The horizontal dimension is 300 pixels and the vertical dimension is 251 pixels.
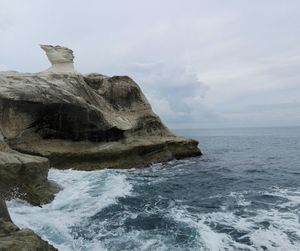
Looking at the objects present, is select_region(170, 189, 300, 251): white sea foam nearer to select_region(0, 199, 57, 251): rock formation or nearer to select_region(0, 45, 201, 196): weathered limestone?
select_region(0, 199, 57, 251): rock formation

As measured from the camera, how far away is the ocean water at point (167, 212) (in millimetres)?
12531

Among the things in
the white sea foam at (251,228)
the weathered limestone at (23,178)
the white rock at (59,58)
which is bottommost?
the white sea foam at (251,228)

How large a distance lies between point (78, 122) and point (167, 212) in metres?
14.1

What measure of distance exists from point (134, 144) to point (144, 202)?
12.4m

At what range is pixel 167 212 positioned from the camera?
53.6 ft

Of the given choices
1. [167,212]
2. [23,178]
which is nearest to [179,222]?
[167,212]

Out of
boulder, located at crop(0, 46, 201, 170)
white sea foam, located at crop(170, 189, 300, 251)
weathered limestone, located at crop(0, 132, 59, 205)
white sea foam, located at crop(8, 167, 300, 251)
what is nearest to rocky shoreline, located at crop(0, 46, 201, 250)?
boulder, located at crop(0, 46, 201, 170)

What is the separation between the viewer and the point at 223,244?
12.5m

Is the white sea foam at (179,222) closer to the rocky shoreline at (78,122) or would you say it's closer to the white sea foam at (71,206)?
the white sea foam at (71,206)

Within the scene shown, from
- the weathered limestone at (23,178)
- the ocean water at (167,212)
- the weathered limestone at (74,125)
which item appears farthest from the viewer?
the weathered limestone at (74,125)

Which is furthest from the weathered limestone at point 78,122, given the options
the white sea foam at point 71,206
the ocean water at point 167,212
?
the white sea foam at point 71,206

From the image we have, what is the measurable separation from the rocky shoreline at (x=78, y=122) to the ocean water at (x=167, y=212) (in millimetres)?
2394

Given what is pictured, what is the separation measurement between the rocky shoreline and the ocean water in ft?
7.86

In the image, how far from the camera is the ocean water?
12531 millimetres
